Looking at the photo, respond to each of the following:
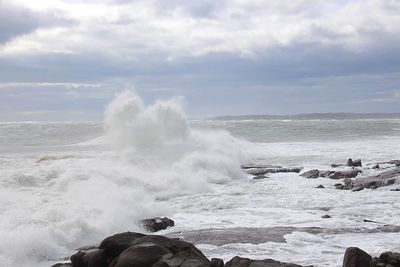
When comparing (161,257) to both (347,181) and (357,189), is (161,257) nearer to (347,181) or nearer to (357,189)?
(357,189)

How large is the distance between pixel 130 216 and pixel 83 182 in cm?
354

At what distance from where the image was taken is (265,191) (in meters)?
15.5

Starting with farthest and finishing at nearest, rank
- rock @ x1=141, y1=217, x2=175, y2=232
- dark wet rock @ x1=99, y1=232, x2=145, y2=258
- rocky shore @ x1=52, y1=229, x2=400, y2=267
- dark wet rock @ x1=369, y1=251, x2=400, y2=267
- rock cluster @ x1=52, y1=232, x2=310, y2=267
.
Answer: rock @ x1=141, y1=217, x2=175, y2=232, dark wet rock @ x1=99, y1=232, x2=145, y2=258, rock cluster @ x1=52, y1=232, x2=310, y2=267, rocky shore @ x1=52, y1=229, x2=400, y2=267, dark wet rock @ x1=369, y1=251, x2=400, y2=267

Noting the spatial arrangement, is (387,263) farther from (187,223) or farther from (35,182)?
(35,182)

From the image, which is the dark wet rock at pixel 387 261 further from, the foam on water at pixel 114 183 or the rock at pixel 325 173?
the rock at pixel 325 173

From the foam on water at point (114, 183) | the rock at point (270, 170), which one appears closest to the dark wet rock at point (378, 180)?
the rock at point (270, 170)

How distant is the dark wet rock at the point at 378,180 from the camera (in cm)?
1530

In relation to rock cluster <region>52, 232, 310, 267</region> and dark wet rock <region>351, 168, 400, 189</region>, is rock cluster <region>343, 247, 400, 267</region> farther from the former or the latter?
dark wet rock <region>351, 168, 400, 189</region>

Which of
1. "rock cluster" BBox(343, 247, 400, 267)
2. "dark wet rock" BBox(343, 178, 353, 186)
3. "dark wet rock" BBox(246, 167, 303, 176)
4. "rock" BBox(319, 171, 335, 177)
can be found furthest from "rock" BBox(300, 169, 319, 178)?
"rock cluster" BBox(343, 247, 400, 267)

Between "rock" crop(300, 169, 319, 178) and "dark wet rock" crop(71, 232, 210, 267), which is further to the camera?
"rock" crop(300, 169, 319, 178)

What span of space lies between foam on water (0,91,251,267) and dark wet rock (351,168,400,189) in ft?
15.8

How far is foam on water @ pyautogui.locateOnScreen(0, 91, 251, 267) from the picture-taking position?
377 inches

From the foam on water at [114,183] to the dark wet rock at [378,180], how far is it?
4814 millimetres

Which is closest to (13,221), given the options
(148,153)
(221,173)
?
(221,173)
